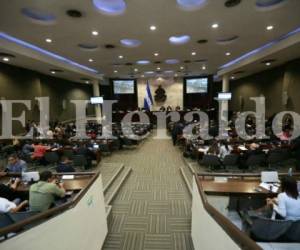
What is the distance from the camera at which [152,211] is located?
16.9 feet

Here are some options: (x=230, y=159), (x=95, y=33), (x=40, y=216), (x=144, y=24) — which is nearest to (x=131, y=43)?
(x=95, y=33)

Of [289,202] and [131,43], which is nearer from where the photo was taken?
[289,202]

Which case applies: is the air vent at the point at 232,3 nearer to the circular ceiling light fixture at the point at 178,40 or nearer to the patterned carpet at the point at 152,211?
the circular ceiling light fixture at the point at 178,40

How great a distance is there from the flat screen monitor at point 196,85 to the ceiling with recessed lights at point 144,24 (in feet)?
36.4

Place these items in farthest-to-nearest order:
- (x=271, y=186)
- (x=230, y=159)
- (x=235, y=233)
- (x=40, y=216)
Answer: (x=230, y=159)
(x=271, y=186)
(x=40, y=216)
(x=235, y=233)

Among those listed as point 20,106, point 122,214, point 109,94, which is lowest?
point 122,214

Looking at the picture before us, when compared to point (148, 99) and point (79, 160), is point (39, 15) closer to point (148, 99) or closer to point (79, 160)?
point (79, 160)

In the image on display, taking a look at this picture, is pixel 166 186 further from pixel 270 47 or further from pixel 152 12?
pixel 270 47

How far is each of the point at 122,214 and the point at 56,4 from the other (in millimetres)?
5298

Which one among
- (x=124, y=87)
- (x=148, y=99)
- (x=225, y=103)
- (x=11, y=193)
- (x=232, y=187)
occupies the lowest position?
(x=11, y=193)

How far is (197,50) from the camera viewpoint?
11.2 m

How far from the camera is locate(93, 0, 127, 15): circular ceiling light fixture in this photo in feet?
20.4

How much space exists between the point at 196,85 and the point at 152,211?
18.8 m

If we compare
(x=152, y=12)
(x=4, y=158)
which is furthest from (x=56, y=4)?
(x=4, y=158)
